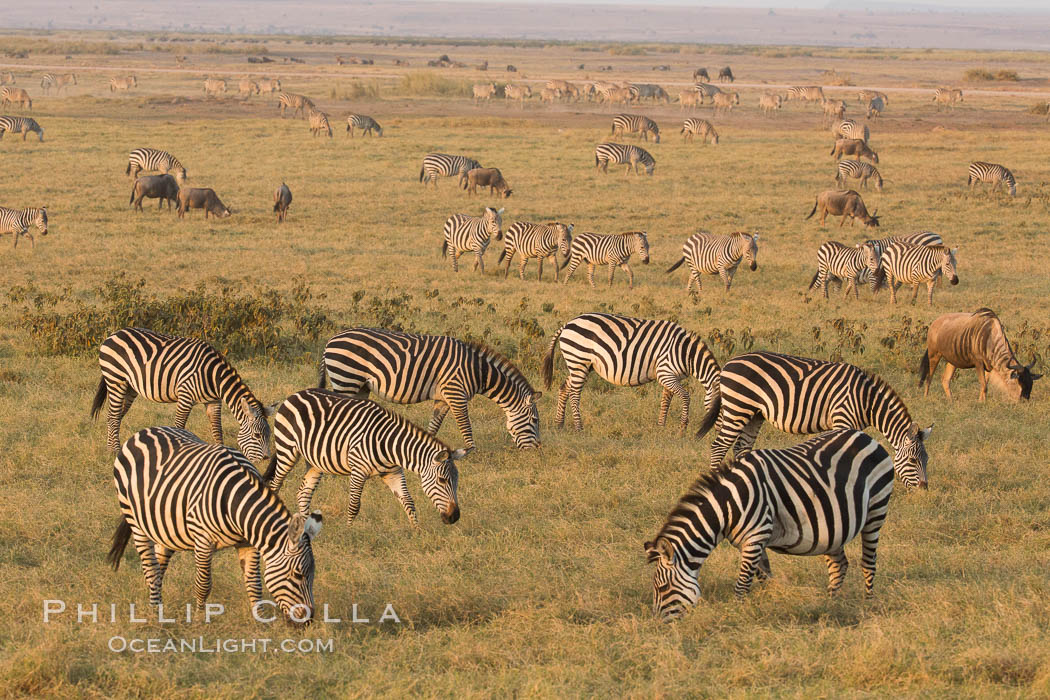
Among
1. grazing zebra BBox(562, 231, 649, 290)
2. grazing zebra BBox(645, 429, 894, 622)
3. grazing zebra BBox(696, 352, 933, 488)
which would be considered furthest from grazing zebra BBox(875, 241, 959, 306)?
grazing zebra BBox(645, 429, 894, 622)

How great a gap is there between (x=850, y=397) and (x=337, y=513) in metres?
4.33

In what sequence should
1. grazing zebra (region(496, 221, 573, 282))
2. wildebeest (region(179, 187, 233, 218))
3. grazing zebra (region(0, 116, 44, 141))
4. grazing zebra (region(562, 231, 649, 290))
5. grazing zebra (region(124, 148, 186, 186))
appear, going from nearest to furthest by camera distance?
grazing zebra (region(562, 231, 649, 290)) → grazing zebra (region(496, 221, 573, 282)) → wildebeest (region(179, 187, 233, 218)) → grazing zebra (region(124, 148, 186, 186)) → grazing zebra (region(0, 116, 44, 141))

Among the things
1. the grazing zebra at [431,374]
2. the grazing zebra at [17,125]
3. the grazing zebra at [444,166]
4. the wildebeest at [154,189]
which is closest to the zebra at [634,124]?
the grazing zebra at [444,166]

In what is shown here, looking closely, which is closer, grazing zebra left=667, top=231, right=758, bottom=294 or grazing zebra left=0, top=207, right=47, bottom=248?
grazing zebra left=667, top=231, right=758, bottom=294

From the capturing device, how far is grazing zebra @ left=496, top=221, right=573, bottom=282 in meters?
18.7

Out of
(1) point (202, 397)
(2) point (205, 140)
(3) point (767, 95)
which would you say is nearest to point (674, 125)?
(3) point (767, 95)

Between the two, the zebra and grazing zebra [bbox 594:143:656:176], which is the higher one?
the zebra

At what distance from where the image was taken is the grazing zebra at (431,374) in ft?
32.9

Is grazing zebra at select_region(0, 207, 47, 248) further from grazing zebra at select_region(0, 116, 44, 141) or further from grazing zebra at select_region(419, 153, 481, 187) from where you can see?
grazing zebra at select_region(0, 116, 44, 141)

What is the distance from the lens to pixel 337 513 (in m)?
8.70

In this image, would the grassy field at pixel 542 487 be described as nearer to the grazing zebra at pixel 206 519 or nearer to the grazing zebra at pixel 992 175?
the grazing zebra at pixel 206 519

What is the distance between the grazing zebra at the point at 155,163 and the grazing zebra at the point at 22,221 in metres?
7.04

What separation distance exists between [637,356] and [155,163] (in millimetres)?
20322

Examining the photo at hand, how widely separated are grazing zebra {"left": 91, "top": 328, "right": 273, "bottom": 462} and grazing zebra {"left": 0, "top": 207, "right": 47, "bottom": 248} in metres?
11.4
